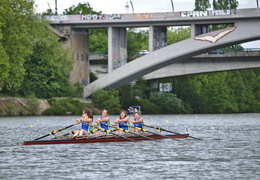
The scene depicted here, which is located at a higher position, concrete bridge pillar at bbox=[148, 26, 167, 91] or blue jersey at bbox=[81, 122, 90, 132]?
concrete bridge pillar at bbox=[148, 26, 167, 91]

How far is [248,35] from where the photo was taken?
65438 millimetres

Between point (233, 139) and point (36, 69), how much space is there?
4109cm

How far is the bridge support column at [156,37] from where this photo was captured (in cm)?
7138

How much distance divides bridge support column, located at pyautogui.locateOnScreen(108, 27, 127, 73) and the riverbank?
8502 millimetres

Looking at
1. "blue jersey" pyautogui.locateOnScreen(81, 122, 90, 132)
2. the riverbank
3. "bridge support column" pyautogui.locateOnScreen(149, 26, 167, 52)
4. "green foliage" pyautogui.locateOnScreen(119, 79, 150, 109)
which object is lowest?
"blue jersey" pyautogui.locateOnScreen(81, 122, 90, 132)

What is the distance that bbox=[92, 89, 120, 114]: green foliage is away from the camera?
7356 cm

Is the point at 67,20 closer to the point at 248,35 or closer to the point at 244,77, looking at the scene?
the point at 248,35

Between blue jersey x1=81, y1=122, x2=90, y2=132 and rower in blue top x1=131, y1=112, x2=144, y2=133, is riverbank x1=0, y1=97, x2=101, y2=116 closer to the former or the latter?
rower in blue top x1=131, y1=112, x2=144, y2=133

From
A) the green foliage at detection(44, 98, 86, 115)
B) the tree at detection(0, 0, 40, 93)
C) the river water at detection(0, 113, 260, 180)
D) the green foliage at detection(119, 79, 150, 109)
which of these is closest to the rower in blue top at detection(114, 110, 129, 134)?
the river water at detection(0, 113, 260, 180)

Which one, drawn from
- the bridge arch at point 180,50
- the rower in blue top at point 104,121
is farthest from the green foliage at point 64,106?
the rower in blue top at point 104,121

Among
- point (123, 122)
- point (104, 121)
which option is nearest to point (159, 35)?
point (123, 122)

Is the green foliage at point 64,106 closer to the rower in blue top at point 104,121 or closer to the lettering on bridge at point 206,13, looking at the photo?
the lettering on bridge at point 206,13

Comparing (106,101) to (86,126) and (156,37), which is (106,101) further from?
(86,126)

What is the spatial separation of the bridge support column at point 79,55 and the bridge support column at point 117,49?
4.26 m
